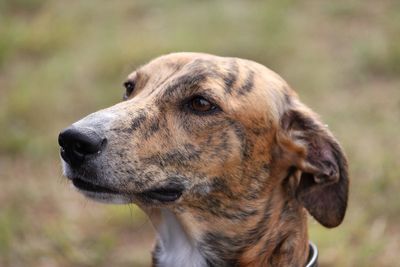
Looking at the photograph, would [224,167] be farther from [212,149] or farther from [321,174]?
[321,174]

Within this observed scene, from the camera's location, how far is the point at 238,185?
396cm

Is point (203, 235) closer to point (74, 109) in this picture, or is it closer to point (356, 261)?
point (356, 261)

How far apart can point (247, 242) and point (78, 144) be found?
984 mm

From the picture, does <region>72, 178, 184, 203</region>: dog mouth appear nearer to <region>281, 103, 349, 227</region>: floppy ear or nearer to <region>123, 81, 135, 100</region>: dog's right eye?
<region>281, 103, 349, 227</region>: floppy ear

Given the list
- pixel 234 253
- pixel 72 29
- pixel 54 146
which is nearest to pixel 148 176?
pixel 234 253

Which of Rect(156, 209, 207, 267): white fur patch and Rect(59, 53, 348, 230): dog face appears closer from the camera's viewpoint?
Rect(59, 53, 348, 230): dog face

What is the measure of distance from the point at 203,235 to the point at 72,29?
5488mm

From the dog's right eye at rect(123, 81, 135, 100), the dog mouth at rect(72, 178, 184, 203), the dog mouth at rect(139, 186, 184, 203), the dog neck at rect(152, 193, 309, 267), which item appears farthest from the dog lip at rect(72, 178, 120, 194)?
the dog's right eye at rect(123, 81, 135, 100)

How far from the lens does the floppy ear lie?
4.03 metres

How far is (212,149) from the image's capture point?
154 inches

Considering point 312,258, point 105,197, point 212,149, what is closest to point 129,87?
point 212,149

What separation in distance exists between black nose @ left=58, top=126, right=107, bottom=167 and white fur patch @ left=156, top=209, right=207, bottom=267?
A: 1.98ft

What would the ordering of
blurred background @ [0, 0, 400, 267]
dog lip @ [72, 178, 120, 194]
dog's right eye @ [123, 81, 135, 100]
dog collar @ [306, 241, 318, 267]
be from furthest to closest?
blurred background @ [0, 0, 400, 267]
dog's right eye @ [123, 81, 135, 100]
dog collar @ [306, 241, 318, 267]
dog lip @ [72, 178, 120, 194]

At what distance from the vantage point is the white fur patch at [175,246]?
4059 millimetres
